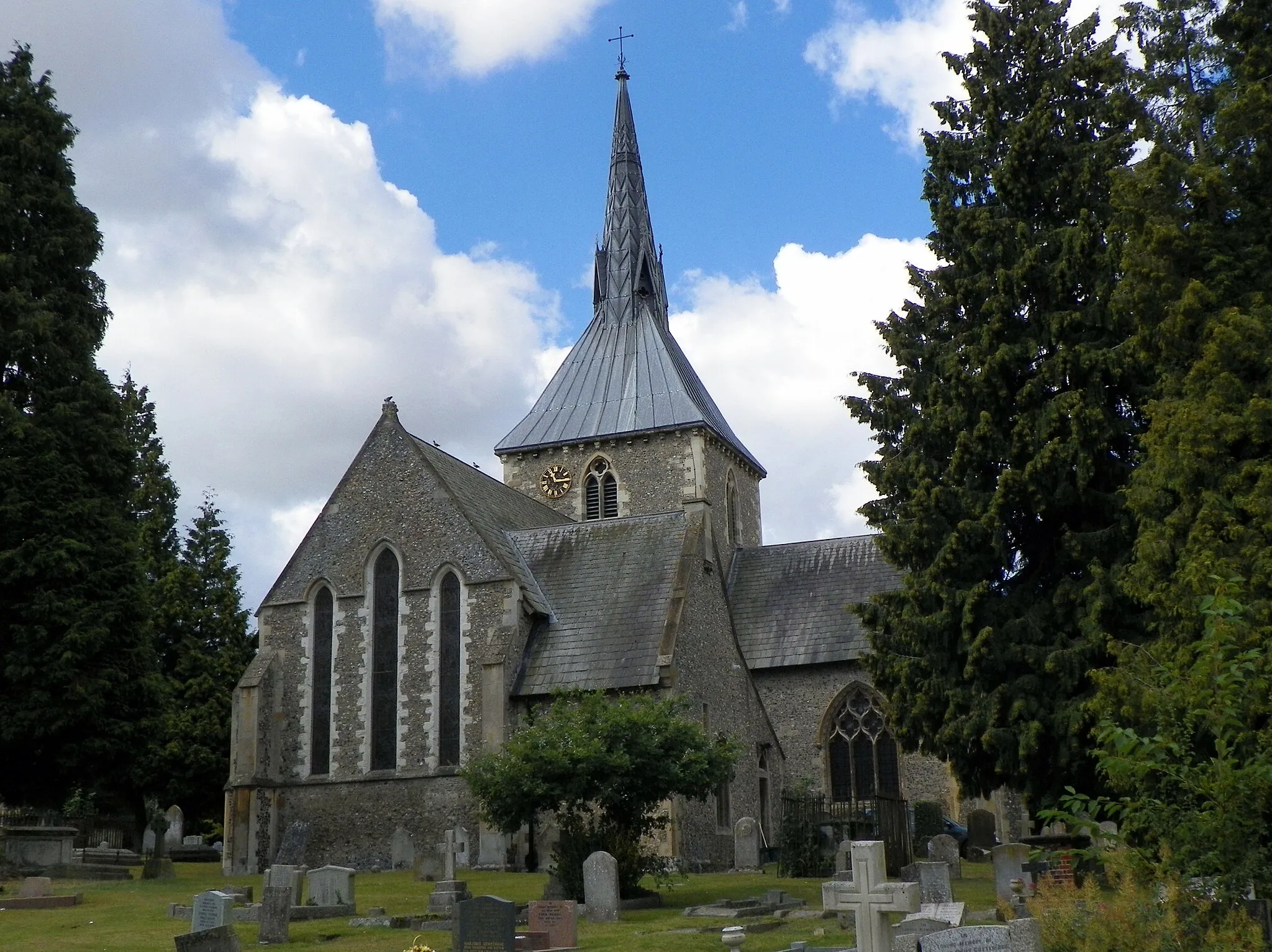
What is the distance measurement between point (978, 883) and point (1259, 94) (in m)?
12.8

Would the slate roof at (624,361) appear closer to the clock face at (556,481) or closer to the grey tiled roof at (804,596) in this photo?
the clock face at (556,481)

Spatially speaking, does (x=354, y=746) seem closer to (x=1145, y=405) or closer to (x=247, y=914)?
(x=247, y=914)

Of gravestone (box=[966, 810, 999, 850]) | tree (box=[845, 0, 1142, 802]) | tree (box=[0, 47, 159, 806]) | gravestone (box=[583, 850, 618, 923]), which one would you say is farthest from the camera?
gravestone (box=[966, 810, 999, 850])

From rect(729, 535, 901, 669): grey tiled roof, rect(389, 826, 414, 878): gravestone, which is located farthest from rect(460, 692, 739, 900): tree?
rect(729, 535, 901, 669): grey tiled roof

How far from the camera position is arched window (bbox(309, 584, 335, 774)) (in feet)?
94.9

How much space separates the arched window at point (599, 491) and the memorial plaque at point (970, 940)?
1261 inches

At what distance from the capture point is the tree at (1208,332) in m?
15.6

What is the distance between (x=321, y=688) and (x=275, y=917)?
1408cm

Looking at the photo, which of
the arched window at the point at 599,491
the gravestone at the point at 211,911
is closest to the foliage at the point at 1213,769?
the gravestone at the point at 211,911

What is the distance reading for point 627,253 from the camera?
49.0 metres

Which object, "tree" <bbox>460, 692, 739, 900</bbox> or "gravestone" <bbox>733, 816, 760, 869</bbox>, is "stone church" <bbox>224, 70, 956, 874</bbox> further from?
"tree" <bbox>460, 692, 739, 900</bbox>

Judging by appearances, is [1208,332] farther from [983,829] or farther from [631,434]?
[631,434]

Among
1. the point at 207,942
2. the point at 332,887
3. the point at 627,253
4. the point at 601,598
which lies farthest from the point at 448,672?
the point at 627,253

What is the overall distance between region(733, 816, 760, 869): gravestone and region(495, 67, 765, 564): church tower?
13.9m
